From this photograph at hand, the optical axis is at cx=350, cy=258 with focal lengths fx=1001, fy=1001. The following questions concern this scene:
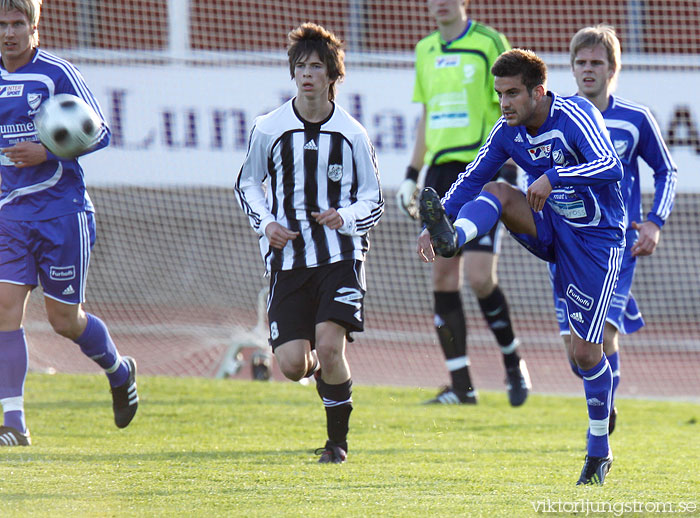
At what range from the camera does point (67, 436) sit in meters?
5.15

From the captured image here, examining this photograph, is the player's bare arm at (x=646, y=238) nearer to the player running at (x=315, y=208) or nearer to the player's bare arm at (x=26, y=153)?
the player running at (x=315, y=208)

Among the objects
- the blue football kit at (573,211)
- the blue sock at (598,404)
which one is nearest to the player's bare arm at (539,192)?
the blue football kit at (573,211)

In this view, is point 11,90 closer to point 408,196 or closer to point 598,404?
point 408,196

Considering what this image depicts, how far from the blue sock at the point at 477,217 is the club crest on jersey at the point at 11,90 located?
2.15 meters

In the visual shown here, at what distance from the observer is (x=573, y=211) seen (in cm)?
404

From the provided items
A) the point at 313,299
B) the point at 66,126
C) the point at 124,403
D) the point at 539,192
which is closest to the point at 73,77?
the point at 66,126

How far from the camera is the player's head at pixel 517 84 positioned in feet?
12.7

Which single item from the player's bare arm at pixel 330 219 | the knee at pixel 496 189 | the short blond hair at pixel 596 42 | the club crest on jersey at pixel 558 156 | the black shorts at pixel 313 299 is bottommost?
the black shorts at pixel 313 299

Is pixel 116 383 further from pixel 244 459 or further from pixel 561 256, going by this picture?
pixel 561 256

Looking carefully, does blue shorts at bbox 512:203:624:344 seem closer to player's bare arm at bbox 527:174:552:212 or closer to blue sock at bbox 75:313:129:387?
player's bare arm at bbox 527:174:552:212

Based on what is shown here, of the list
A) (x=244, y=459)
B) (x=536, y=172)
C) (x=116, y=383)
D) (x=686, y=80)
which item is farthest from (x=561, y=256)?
(x=686, y=80)

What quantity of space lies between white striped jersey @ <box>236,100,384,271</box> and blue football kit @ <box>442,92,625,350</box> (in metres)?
0.58

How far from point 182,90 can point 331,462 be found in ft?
16.1

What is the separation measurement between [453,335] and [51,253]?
115 inches
